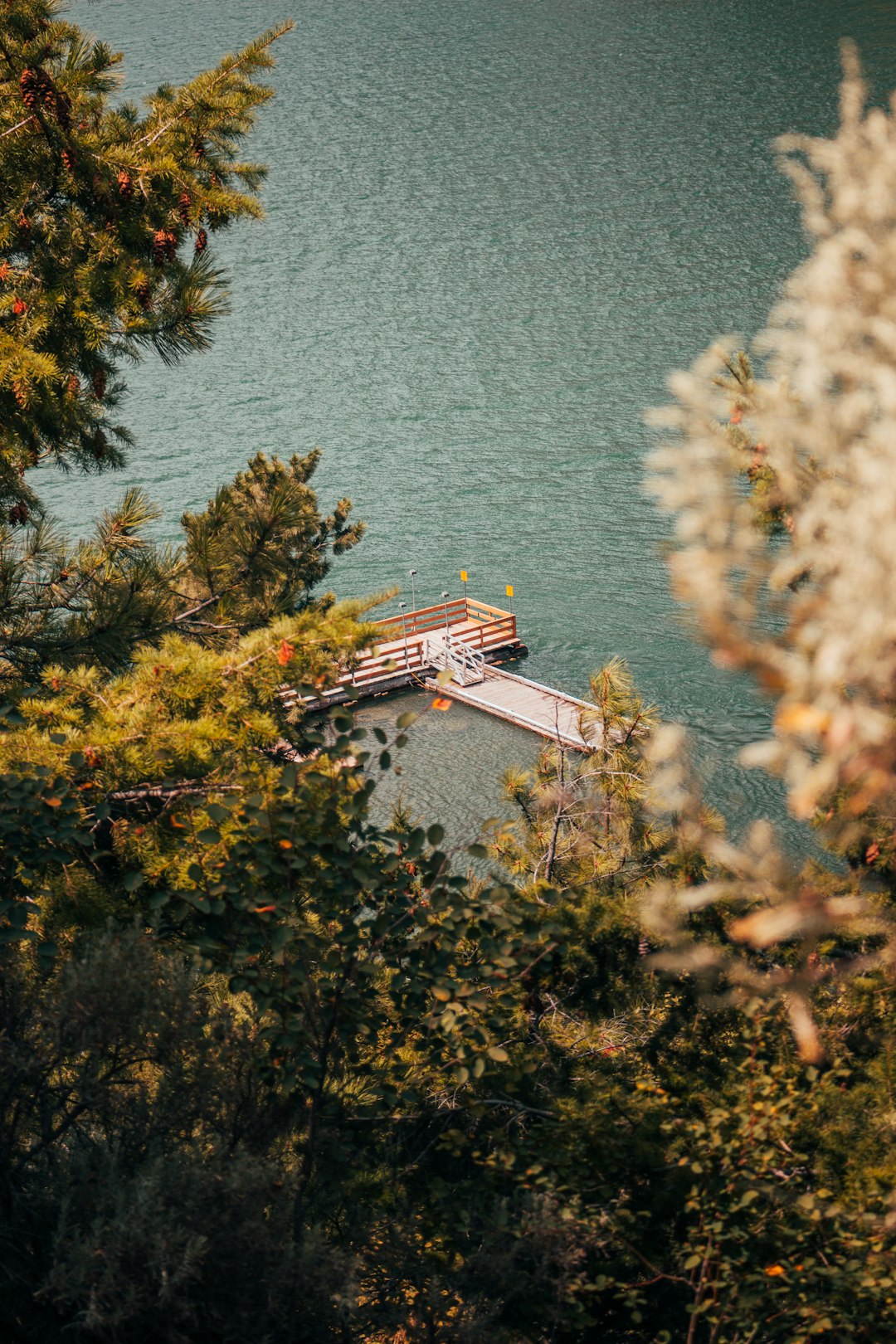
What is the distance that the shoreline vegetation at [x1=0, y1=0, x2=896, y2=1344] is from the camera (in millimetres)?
2723

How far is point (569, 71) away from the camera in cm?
5800

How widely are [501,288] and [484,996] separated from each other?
128ft

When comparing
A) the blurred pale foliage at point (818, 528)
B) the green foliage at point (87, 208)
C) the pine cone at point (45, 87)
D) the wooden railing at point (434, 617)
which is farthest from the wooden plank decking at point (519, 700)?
the blurred pale foliage at point (818, 528)

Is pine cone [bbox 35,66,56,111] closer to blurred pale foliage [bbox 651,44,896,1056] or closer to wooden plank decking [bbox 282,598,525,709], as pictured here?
blurred pale foliage [bbox 651,44,896,1056]

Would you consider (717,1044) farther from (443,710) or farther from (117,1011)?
(443,710)

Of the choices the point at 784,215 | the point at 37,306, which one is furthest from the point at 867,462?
the point at 784,215

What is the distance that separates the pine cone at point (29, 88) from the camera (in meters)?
6.48

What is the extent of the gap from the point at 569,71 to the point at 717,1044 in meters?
60.3

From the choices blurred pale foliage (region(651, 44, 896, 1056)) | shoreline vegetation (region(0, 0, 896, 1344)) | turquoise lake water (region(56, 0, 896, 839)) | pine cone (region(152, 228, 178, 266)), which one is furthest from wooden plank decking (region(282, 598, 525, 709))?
blurred pale foliage (region(651, 44, 896, 1056))

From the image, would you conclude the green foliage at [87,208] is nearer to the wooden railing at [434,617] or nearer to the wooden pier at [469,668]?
the wooden pier at [469,668]

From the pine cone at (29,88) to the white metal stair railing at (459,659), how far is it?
17.9 meters

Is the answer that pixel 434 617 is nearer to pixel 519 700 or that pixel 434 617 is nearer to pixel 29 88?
pixel 519 700

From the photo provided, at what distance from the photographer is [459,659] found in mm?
24438

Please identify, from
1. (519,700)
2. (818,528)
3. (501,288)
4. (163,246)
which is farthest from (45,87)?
(501,288)
